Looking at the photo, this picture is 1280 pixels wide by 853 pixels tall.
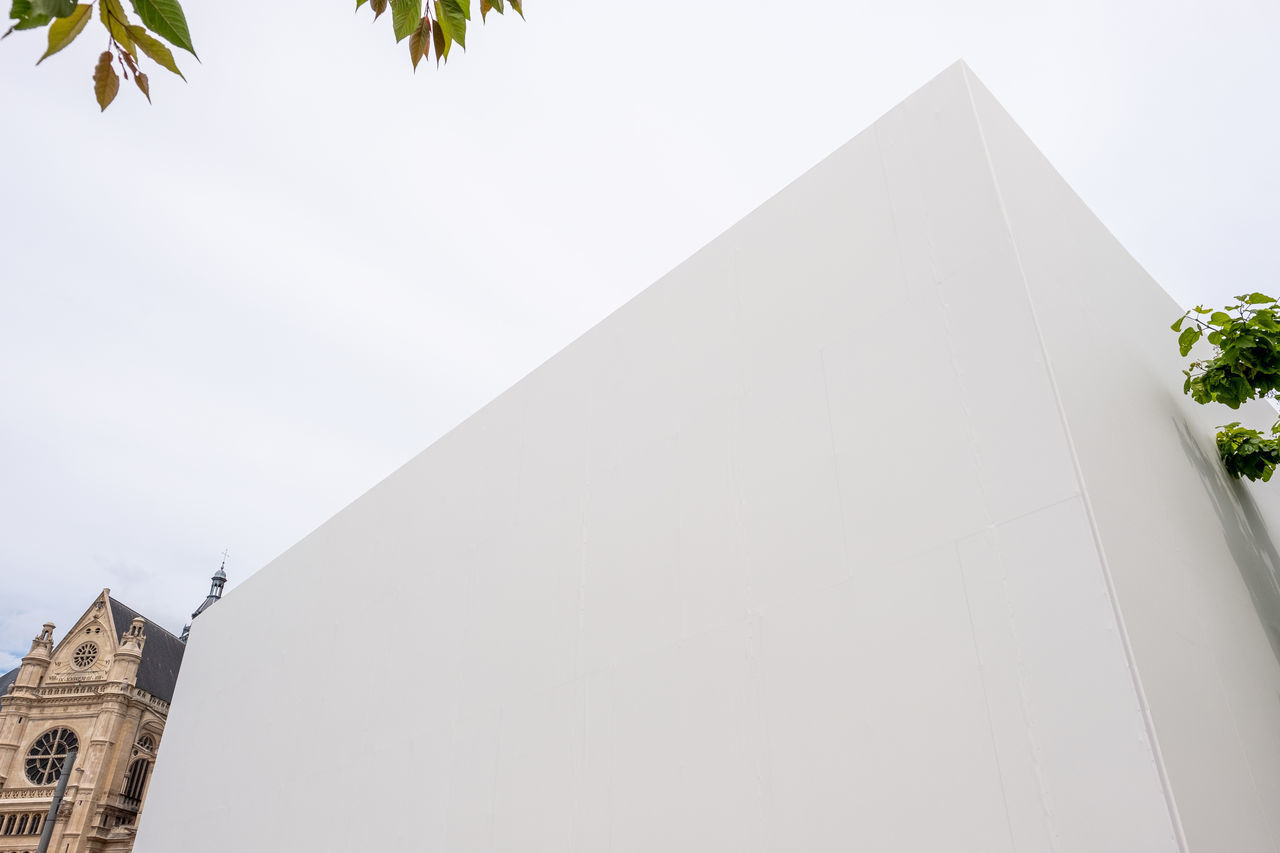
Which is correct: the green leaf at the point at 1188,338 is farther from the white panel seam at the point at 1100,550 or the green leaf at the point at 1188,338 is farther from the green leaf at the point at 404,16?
the green leaf at the point at 404,16

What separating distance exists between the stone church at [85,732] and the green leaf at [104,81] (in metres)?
41.2

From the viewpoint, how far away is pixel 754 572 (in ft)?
16.3

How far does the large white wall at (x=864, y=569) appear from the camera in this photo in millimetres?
3561

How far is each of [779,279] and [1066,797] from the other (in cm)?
353

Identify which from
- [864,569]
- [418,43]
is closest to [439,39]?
[418,43]

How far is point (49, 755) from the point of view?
117 ft

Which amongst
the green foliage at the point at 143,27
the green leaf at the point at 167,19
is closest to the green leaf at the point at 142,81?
the green foliage at the point at 143,27

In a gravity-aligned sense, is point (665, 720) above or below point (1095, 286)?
below

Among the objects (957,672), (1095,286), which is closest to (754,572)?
(957,672)

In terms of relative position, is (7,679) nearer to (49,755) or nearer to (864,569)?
(49,755)

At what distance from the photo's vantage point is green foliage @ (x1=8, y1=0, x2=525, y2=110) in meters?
1.27

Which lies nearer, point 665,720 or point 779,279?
point 665,720

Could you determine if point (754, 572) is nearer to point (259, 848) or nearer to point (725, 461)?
point (725, 461)

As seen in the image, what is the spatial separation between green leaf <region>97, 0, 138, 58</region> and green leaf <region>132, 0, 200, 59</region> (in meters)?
0.15
